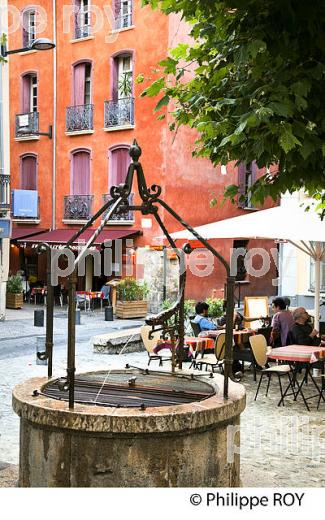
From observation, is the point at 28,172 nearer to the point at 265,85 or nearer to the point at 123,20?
the point at 123,20

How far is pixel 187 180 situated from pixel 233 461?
2102cm

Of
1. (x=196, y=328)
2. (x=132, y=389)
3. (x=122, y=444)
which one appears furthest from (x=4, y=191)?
(x=122, y=444)

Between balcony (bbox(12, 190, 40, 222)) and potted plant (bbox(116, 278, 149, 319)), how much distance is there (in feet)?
21.3

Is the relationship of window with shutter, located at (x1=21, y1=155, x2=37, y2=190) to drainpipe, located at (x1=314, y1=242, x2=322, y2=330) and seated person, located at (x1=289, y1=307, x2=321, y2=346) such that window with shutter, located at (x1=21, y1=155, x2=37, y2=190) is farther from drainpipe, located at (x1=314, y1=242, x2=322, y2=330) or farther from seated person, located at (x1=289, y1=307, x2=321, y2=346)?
seated person, located at (x1=289, y1=307, x2=321, y2=346)

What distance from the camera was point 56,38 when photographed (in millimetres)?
28141

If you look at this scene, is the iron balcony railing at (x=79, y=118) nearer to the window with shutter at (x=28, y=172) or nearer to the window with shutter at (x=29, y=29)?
the window with shutter at (x=28, y=172)

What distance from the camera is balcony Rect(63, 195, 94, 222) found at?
27312 millimetres

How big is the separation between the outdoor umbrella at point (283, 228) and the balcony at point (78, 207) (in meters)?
15.2

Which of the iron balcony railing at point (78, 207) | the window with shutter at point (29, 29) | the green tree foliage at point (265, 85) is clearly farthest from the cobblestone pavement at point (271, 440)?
the window with shutter at point (29, 29)

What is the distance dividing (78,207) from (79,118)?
3512mm


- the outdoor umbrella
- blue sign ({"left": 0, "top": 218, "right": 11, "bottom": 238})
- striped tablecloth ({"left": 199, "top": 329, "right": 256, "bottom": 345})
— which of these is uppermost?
blue sign ({"left": 0, "top": 218, "right": 11, "bottom": 238})

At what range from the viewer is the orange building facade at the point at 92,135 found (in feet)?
83.1

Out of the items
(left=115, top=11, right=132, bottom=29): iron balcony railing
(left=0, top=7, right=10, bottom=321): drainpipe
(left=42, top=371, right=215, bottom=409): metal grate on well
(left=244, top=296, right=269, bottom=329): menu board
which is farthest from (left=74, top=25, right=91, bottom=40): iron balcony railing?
(left=42, top=371, right=215, bottom=409): metal grate on well
